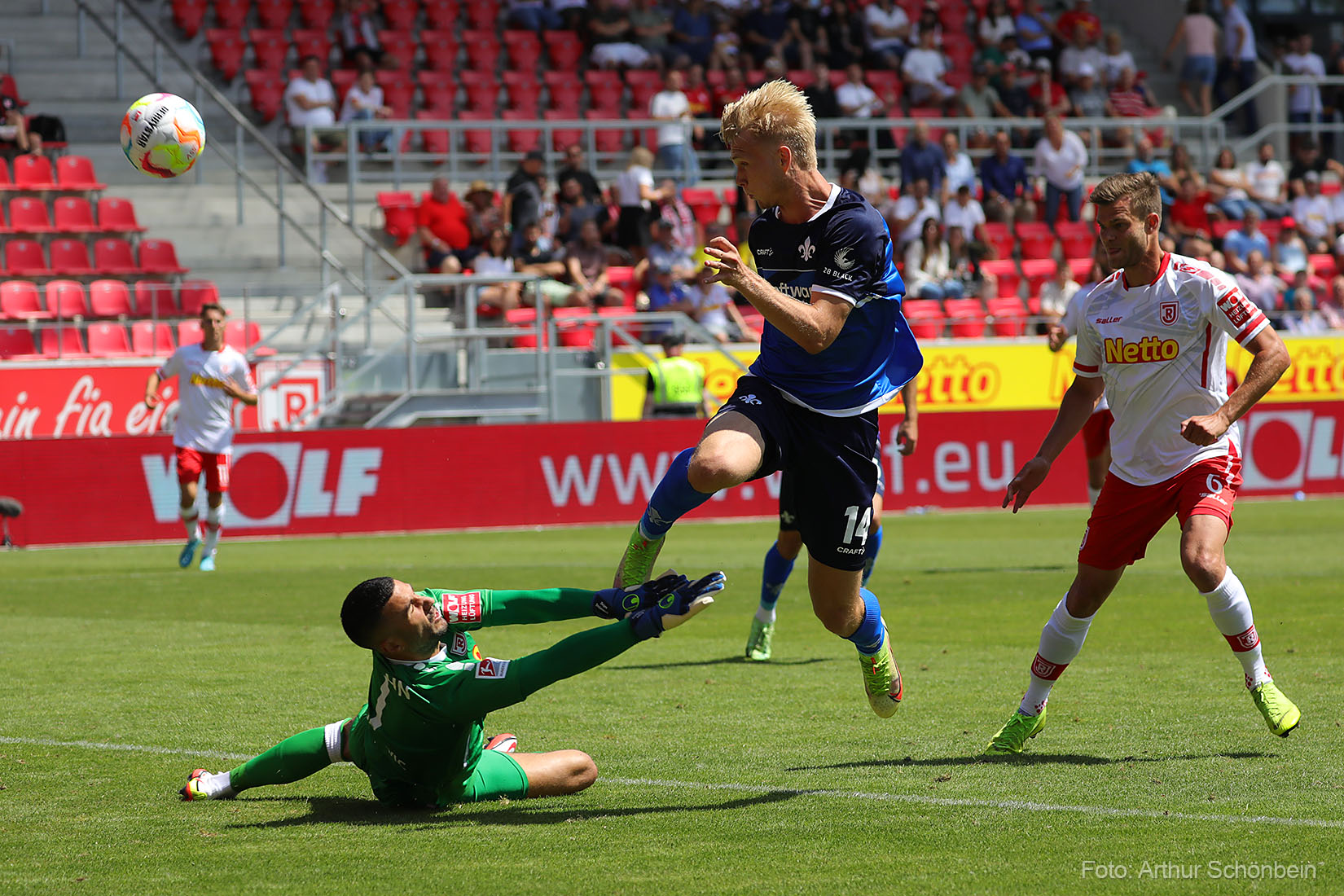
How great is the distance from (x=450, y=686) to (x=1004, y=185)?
2346 cm

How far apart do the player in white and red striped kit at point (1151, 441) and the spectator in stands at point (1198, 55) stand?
2694 centimetres

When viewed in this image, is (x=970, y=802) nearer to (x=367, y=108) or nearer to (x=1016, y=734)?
(x=1016, y=734)

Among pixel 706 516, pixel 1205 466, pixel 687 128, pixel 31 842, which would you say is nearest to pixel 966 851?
pixel 1205 466

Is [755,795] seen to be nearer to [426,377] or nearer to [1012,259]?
[426,377]

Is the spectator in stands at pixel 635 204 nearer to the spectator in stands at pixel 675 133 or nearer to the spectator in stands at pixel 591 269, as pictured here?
the spectator in stands at pixel 591 269

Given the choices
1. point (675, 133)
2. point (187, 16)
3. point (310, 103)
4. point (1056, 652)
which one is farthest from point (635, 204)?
point (1056, 652)

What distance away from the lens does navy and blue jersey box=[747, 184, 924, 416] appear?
6137 millimetres

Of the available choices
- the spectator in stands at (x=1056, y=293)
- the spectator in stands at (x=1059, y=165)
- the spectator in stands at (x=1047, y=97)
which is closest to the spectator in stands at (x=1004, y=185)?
the spectator in stands at (x=1059, y=165)

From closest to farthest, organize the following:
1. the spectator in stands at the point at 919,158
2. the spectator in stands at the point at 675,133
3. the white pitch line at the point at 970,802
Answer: the white pitch line at the point at 970,802 < the spectator in stands at the point at 675,133 < the spectator in stands at the point at 919,158

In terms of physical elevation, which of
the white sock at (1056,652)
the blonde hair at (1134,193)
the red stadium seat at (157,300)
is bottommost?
the red stadium seat at (157,300)

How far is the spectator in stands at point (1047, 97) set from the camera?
30078mm

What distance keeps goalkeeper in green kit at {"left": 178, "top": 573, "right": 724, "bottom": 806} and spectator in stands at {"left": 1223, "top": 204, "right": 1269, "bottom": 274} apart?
2351 centimetres

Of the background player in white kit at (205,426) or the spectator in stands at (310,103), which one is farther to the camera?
the spectator in stands at (310,103)

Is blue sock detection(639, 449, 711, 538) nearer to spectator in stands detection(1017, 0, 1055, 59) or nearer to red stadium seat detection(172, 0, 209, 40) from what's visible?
red stadium seat detection(172, 0, 209, 40)
